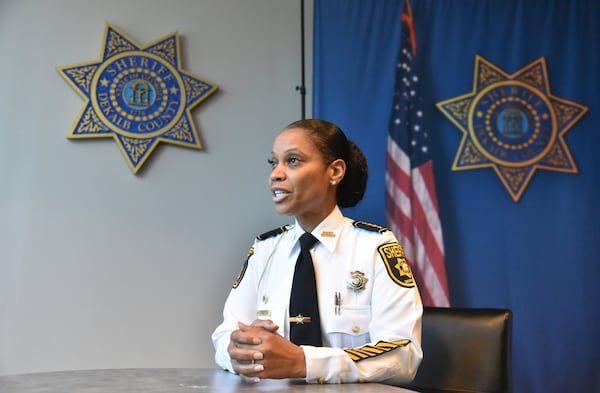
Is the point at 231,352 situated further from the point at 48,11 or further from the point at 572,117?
the point at 572,117

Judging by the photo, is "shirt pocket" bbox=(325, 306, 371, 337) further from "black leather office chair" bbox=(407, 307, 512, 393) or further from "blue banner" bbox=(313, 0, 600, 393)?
"blue banner" bbox=(313, 0, 600, 393)

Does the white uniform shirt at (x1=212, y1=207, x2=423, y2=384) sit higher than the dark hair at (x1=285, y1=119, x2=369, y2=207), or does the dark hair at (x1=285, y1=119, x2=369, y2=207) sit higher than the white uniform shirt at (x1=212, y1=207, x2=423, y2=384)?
the dark hair at (x1=285, y1=119, x2=369, y2=207)

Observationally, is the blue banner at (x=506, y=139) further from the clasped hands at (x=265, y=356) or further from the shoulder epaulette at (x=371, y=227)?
the clasped hands at (x=265, y=356)

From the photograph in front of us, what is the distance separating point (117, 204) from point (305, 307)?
1.42m

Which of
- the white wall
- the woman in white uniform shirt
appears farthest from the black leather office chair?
the white wall

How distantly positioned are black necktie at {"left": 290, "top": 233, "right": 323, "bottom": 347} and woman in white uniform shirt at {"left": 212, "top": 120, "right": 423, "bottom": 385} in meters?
0.02

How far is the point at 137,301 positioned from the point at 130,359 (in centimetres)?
25

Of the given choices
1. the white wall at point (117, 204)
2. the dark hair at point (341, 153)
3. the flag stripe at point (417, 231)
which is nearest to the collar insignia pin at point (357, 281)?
the dark hair at point (341, 153)

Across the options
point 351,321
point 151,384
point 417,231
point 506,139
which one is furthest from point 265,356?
point 506,139

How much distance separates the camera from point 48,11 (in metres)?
2.71

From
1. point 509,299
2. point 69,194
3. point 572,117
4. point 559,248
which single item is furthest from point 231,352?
point 572,117

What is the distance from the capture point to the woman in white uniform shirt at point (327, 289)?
4.20ft

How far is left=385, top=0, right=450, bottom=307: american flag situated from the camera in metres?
2.67

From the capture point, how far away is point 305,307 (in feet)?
5.05
